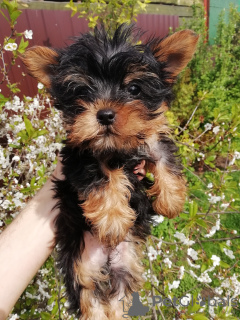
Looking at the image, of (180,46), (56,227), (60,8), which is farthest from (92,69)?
(60,8)

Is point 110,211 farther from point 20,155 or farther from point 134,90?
point 20,155

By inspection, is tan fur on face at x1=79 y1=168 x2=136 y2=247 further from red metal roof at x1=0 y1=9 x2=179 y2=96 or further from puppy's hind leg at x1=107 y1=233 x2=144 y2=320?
red metal roof at x1=0 y1=9 x2=179 y2=96

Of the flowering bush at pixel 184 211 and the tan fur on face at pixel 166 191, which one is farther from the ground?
the tan fur on face at pixel 166 191

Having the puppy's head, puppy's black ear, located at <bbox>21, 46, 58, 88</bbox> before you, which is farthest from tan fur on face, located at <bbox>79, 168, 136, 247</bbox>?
puppy's black ear, located at <bbox>21, 46, 58, 88</bbox>

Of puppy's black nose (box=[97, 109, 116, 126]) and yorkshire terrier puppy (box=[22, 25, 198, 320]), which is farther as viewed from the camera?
yorkshire terrier puppy (box=[22, 25, 198, 320])

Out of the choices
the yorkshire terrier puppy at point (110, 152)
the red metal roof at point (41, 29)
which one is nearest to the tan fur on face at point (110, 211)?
the yorkshire terrier puppy at point (110, 152)

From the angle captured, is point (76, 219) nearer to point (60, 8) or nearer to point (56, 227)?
point (56, 227)

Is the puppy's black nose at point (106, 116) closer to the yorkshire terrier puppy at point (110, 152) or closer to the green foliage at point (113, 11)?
the yorkshire terrier puppy at point (110, 152)
